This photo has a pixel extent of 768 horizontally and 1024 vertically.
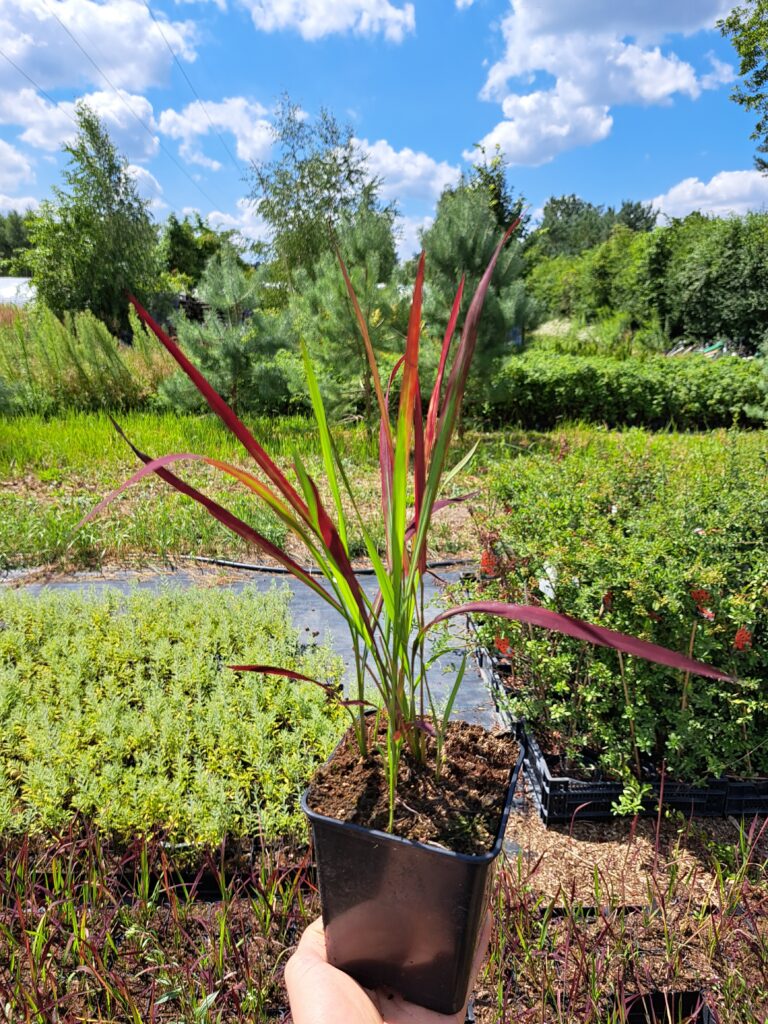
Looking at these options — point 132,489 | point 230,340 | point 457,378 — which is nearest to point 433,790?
point 457,378

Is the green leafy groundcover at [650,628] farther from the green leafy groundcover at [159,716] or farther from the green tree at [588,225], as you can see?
the green tree at [588,225]

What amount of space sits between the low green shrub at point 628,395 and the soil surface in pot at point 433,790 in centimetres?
801

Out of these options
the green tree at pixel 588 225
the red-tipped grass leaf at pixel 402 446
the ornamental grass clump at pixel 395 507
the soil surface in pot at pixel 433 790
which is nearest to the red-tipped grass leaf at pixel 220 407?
the ornamental grass clump at pixel 395 507

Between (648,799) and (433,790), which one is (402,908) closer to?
(433,790)

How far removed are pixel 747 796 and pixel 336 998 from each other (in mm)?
1637

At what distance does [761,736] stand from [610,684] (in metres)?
0.55

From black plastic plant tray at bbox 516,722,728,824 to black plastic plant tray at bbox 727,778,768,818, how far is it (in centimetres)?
3

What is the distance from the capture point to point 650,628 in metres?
1.82

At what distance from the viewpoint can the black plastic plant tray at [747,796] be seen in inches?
74.5

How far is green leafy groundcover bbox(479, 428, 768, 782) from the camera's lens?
1.82 metres

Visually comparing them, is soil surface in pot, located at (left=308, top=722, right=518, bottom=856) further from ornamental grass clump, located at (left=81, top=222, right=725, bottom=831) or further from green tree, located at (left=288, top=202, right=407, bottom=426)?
green tree, located at (left=288, top=202, right=407, bottom=426)

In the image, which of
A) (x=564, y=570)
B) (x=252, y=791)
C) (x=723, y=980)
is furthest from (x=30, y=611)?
(x=723, y=980)

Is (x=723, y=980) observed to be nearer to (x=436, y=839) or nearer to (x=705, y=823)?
(x=705, y=823)

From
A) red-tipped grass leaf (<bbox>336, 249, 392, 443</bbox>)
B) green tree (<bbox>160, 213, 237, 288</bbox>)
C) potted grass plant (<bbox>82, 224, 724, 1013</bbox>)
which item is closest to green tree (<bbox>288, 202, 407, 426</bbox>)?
red-tipped grass leaf (<bbox>336, 249, 392, 443</bbox>)
